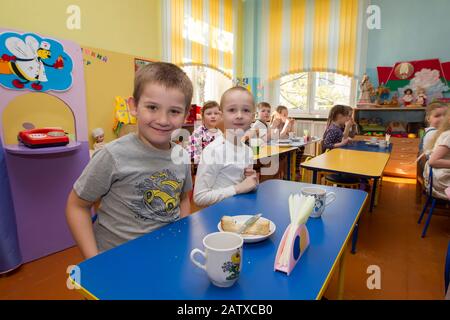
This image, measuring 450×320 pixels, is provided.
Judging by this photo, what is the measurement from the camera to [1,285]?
71.4 inches

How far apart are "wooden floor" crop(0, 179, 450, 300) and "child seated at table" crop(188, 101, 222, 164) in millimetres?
1550

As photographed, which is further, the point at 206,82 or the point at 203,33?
the point at 206,82

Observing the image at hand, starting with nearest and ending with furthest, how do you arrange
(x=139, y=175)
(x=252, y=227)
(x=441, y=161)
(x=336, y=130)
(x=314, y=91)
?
(x=252, y=227) → (x=139, y=175) → (x=441, y=161) → (x=336, y=130) → (x=314, y=91)

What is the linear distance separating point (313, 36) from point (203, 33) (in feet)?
7.12

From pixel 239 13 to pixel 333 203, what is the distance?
5678mm

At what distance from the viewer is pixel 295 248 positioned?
2.42ft

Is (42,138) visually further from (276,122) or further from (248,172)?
(276,122)

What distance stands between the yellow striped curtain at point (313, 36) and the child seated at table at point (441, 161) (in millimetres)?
2986

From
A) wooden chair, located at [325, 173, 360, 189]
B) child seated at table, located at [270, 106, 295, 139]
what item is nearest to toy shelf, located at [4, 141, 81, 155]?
wooden chair, located at [325, 173, 360, 189]

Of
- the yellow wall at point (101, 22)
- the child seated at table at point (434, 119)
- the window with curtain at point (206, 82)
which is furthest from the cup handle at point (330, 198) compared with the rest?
the window with curtain at point (206, 82)

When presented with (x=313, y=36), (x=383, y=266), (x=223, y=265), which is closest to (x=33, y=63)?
(x=223, y=265)

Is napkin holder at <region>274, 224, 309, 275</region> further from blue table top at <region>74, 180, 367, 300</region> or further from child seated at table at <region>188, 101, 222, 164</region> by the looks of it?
child seated at table at <region>188, 101, 222, 164</region>
